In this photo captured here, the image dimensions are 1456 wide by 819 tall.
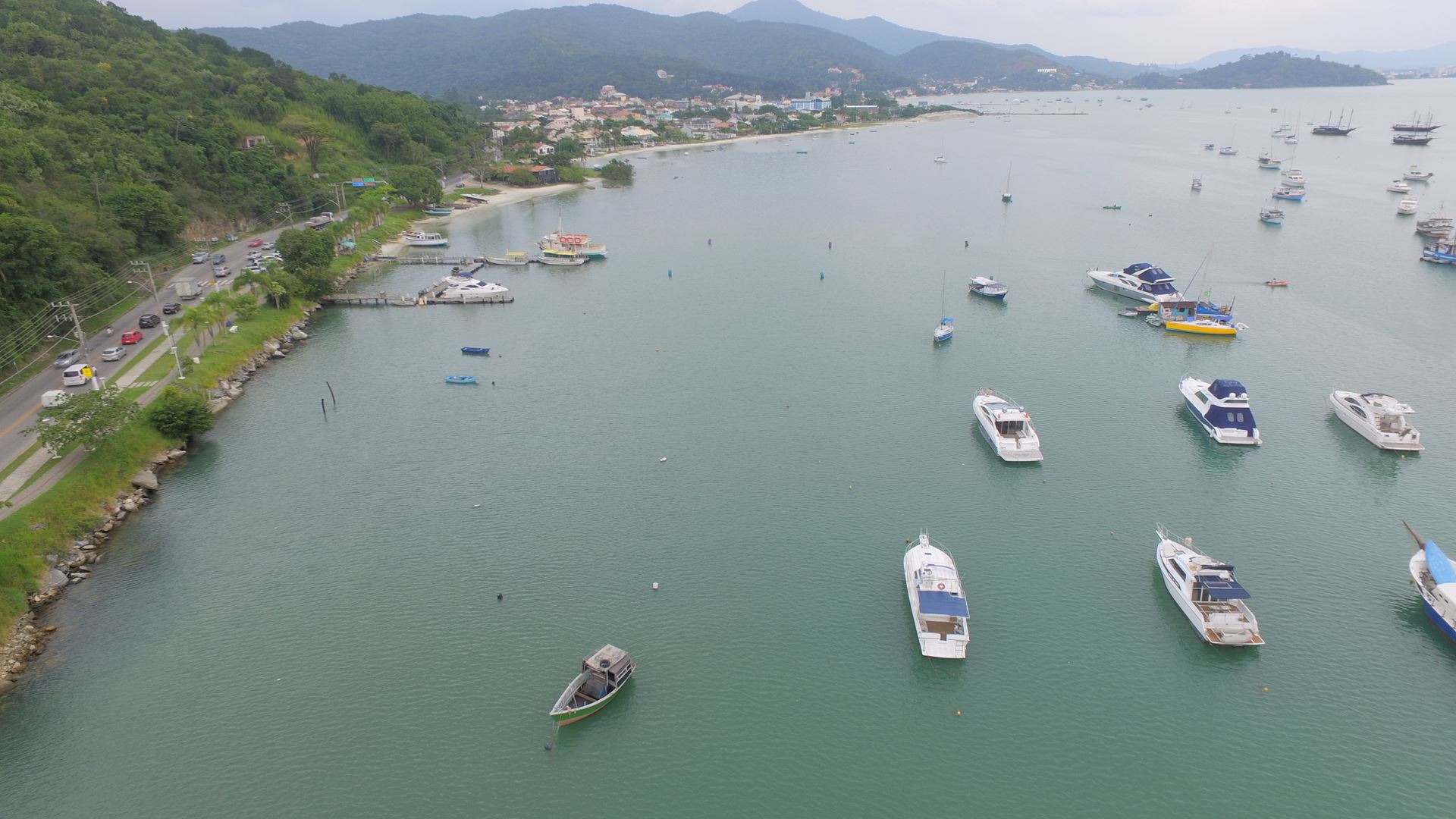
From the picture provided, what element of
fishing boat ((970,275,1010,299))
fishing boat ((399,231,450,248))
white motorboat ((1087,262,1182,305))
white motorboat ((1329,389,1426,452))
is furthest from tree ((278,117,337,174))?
white motorboat ((1329,389,1426,452))

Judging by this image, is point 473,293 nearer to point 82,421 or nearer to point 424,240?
point 424,240

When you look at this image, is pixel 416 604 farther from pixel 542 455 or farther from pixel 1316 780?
pixel 1316 780

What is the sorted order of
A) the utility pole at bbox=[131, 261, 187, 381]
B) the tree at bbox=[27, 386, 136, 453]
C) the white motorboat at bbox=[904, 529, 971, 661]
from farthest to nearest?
the utility pole at bbox=[131, 261, 187, 381] → the tree at bbox=[27, 386, 136, 453] → the white motorboat at bbox=[904, 529, 971, 661]

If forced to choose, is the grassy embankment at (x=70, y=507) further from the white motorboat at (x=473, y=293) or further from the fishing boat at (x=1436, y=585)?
the fishing boat at (x=1436, y=585)

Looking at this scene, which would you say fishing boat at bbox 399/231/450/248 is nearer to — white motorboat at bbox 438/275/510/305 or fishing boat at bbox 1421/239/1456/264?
white motorboat at bbox 438/275/510/305

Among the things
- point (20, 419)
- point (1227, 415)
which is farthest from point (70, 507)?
point (1227, 415)

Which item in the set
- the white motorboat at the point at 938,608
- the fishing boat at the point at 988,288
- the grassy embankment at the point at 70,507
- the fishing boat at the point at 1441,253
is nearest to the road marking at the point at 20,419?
the grassy embankment at the point at 70,507
